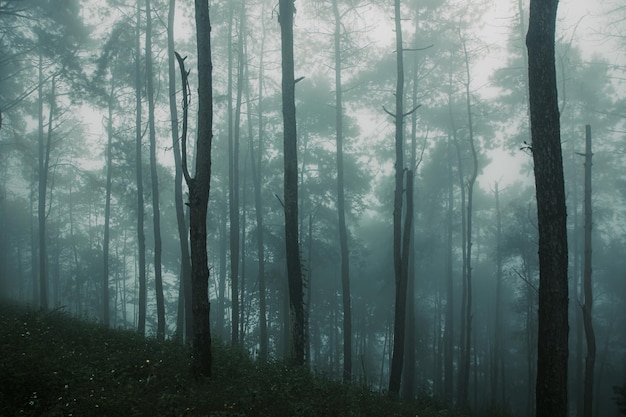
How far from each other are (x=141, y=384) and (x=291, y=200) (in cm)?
483

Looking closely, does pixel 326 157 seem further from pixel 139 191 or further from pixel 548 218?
pixel 548 218

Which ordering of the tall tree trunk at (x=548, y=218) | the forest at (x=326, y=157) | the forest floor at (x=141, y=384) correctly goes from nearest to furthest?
the forest floor at (x=141, y=384) → the tall tree trunk at (x=548, y=218) → the forest at (x=326, y=157)

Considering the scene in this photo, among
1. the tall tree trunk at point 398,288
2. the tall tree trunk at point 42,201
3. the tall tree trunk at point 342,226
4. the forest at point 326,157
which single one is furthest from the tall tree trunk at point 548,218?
the tall tree trunk at point 42,201

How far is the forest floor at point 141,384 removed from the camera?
17.2ft

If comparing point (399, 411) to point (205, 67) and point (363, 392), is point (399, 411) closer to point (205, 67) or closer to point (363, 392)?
point (363, 392)

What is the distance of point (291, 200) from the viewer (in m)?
9.55

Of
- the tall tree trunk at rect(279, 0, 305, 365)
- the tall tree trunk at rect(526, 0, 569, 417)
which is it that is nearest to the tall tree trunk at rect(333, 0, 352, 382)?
the tall tree trunk at rect(279, 0, 305, 365)

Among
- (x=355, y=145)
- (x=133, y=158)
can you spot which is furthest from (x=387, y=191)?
(x=133, y=158)

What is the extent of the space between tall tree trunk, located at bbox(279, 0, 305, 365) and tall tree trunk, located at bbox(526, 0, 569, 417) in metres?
Result: 4.63

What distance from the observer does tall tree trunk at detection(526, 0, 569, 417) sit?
5.83 meters

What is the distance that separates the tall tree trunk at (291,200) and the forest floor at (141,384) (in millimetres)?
1115

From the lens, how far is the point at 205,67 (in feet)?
23.3

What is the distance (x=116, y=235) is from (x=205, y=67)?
3592 centimetres

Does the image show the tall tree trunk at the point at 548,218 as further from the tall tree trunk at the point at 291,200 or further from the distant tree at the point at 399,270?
the tall tree trunk at the point at 291,200
